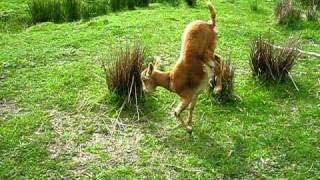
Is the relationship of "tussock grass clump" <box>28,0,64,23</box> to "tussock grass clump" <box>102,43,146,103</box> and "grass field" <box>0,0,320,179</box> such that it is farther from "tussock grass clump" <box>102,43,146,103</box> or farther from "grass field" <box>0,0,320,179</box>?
"tussock grass clump" <box>102,43,146,103</box>

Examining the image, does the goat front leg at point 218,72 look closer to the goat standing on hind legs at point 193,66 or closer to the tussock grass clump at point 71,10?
the goat standing on hind legs at point 193,66

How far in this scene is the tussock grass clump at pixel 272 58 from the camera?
19.0ft

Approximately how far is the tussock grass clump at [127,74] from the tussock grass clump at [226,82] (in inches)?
29.2

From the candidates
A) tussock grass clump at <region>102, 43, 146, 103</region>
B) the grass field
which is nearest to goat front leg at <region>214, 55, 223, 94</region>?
the grass field

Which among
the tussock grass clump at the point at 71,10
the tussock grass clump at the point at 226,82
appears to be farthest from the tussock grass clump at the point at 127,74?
the tussock grass clump at the point at 71,10

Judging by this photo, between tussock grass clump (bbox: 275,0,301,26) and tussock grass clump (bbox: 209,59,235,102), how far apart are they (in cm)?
291

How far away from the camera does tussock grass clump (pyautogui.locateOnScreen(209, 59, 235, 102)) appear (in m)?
5.33

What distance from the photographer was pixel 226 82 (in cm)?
538

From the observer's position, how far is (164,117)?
17.2ft

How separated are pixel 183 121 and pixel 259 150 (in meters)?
0.69

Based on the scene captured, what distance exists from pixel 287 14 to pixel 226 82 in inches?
120

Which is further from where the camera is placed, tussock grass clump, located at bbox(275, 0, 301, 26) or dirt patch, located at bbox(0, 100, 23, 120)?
tussock grass clump, located at bbox(275, 0, 301, 26)

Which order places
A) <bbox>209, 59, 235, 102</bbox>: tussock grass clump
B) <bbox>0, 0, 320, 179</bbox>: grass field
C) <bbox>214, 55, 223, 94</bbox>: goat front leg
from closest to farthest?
<bbox>0, 0, 320, 179</bbox>: grass field
<bbox>214, 55, 223, 94</bbox>: goat front leg
<bbox>209, 59, 235, 102</bbox>: tussock grass clump

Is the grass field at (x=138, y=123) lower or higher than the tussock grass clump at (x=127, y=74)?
lower
